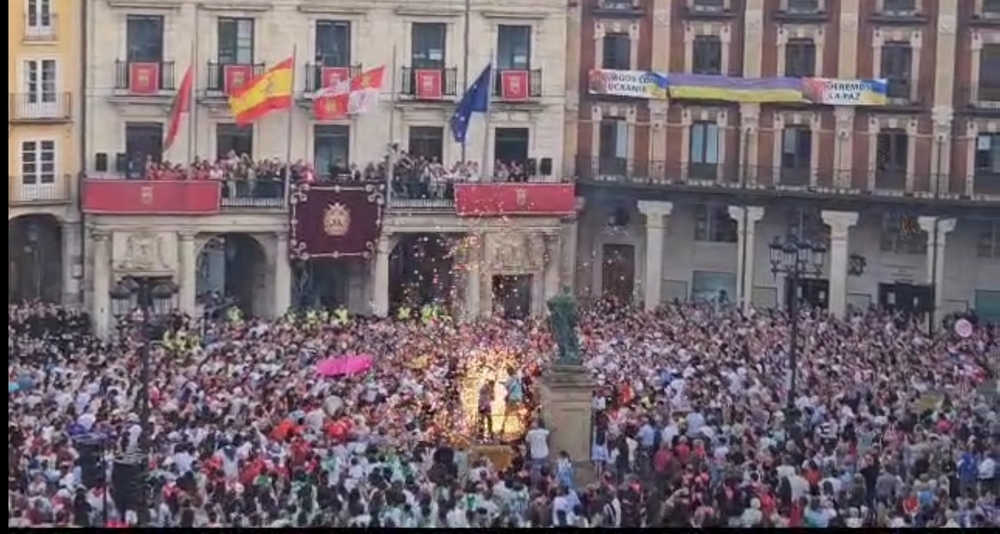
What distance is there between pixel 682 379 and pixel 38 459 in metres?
4.38

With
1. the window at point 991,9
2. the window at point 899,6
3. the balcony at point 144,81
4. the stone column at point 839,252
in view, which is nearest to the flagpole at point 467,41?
the balcony at point 144,81

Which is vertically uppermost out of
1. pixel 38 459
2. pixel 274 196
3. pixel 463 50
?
pixel 463 50

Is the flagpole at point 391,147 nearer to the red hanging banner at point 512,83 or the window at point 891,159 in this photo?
the red hanging banner at point 512,83

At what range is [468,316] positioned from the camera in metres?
17.1

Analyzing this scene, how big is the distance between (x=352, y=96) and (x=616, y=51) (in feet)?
6.18

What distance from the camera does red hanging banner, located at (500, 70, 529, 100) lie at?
1712 centimetres

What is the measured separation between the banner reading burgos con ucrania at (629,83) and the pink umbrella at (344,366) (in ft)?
8.47

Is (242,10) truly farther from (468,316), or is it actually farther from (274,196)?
(468,316)

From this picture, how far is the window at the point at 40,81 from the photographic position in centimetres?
1644

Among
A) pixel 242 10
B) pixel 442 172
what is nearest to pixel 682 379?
pixel 442 172

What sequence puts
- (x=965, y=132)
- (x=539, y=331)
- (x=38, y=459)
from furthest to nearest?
(x=965, y=132) < (x=539, y=331) < (x=38, y=459)

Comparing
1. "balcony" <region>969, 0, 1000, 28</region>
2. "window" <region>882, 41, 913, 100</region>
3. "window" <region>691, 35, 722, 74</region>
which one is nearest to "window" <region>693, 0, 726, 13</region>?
"window" <region>691, 35, 722, 74</region>

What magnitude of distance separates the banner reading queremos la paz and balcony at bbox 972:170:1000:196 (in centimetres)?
431

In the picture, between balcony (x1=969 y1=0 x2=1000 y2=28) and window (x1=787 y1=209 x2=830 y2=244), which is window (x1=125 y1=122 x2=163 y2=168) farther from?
balcony (x1=969 y1=0 x2=1000 y2=28)
